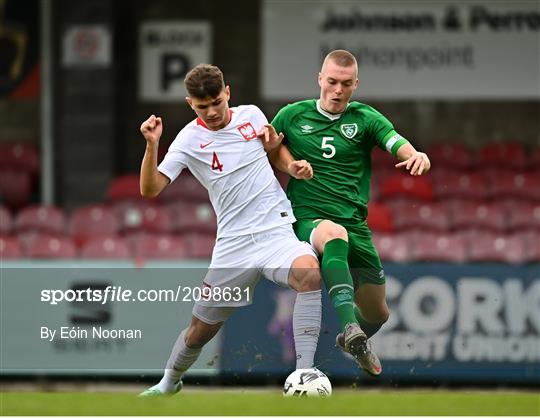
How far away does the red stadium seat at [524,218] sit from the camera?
13.0 meters

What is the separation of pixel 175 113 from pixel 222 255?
10.7 metres

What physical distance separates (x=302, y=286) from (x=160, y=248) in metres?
6.16

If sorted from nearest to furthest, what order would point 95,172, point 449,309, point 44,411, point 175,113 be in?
point 44,411
point 449,309
point 95,172
point 175,113

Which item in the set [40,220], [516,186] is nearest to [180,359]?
[40,220]

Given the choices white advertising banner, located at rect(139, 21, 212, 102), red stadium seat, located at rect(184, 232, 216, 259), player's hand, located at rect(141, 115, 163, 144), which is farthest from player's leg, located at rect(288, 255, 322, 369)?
white advertising banner, located at rect(139, 21, 212, 102)

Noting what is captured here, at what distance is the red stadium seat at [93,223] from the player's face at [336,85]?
7281 mm

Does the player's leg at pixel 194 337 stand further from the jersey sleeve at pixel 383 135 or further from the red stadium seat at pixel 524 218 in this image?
the red stadium seat at pixel 524 218

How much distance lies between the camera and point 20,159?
15172 mm

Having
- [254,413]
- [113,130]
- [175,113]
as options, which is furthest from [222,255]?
[175,113]

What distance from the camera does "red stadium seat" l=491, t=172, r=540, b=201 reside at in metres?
13.9

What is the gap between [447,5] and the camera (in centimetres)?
1502

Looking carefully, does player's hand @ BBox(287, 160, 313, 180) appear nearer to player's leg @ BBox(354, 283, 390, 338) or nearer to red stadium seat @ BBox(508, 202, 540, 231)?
player's leg @ BBox(354, 283, 390, 338)

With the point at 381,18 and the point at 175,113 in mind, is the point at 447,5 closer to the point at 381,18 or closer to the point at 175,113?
the point at 381,18

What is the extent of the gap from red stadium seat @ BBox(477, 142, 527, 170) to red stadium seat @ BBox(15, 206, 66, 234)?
465cm
